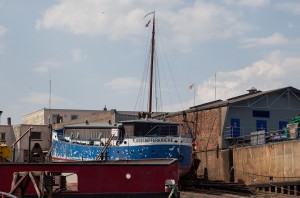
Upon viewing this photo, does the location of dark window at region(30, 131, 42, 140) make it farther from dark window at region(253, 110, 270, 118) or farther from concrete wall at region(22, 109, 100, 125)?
dark window at region(253, 110, 270, 118)

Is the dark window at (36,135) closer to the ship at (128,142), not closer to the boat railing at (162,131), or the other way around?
the ship at (128,142)

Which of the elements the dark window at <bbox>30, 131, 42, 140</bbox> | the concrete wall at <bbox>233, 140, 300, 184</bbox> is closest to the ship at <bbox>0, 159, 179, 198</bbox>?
the concrete wall at <bbox>233, 140, 300, 184</bbox>

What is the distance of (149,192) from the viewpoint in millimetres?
16281

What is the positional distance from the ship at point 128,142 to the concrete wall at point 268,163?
14.9 ft

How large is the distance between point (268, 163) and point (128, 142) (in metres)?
7.77

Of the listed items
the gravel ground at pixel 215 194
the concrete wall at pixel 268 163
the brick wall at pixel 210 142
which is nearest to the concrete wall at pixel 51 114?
the brick wall at pixel 210 142

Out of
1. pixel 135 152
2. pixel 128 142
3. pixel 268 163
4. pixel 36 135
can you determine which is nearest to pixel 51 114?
pixel 36 135

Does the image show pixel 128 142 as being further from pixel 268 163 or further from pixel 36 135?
pixel 36 135

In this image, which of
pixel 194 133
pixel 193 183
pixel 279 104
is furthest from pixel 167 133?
pixel 279 104

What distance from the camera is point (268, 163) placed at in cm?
3058

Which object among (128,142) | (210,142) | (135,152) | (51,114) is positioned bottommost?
(135,152)

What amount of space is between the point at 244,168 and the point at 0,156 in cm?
1739

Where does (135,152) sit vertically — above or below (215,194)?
above

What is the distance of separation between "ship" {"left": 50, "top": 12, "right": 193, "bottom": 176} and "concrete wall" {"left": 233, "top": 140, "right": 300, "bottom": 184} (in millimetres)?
4536
